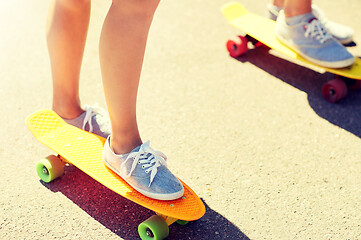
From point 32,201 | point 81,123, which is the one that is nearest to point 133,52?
point 81,123

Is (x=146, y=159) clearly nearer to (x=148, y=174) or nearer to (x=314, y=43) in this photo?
(x=148, y=174)

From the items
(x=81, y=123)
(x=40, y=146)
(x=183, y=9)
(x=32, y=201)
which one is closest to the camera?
(x=32, y=201)

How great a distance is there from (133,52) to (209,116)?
93cm

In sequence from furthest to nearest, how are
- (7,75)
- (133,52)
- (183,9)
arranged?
1. (183,9)
2. (7,75)
3. (133,52)

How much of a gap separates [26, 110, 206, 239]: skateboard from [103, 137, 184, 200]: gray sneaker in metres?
0.03

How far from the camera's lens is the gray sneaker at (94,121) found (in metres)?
2.13

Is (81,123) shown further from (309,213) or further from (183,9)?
(183,9)

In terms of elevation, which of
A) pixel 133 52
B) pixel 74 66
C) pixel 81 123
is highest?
pixel 133 52

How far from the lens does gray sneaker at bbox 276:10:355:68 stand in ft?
8.47

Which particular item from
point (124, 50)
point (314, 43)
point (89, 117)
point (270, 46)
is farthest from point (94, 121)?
point (314, 43)

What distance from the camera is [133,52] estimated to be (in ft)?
5.44

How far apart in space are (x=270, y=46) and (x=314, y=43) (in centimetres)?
25

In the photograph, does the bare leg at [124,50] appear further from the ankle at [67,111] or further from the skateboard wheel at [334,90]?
the skateboard wheel at [334,90]

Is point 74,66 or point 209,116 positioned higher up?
point 74,66
